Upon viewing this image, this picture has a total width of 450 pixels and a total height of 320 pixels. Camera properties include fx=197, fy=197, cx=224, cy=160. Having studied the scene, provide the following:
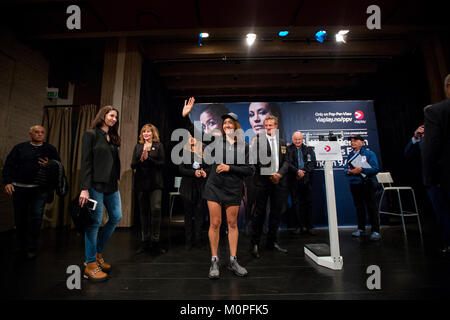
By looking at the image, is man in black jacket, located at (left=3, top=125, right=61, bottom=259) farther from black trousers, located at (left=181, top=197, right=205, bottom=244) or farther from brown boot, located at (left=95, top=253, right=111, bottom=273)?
black trousers, located at (left=181, top=197, right=205, bottom=244)

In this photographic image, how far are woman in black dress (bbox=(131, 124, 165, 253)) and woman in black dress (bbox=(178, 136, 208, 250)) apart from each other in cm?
36

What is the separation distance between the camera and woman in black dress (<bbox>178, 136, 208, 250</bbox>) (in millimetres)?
2836

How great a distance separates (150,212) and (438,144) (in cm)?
299

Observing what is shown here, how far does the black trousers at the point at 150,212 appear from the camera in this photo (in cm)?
262

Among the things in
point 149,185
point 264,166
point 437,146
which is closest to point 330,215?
point 264,166

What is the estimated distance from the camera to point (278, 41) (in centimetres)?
449

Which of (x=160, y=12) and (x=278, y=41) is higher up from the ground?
(x=278, y=41)

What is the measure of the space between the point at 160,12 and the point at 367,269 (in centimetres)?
449

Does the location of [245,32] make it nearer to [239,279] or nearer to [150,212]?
[150,212]

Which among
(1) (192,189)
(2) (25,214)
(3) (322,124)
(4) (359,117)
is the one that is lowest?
(2) (25,214)

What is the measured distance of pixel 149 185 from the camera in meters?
2.62

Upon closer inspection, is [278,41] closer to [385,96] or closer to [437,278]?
[385,96]

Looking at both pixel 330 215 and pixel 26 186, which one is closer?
pixel 330 215
